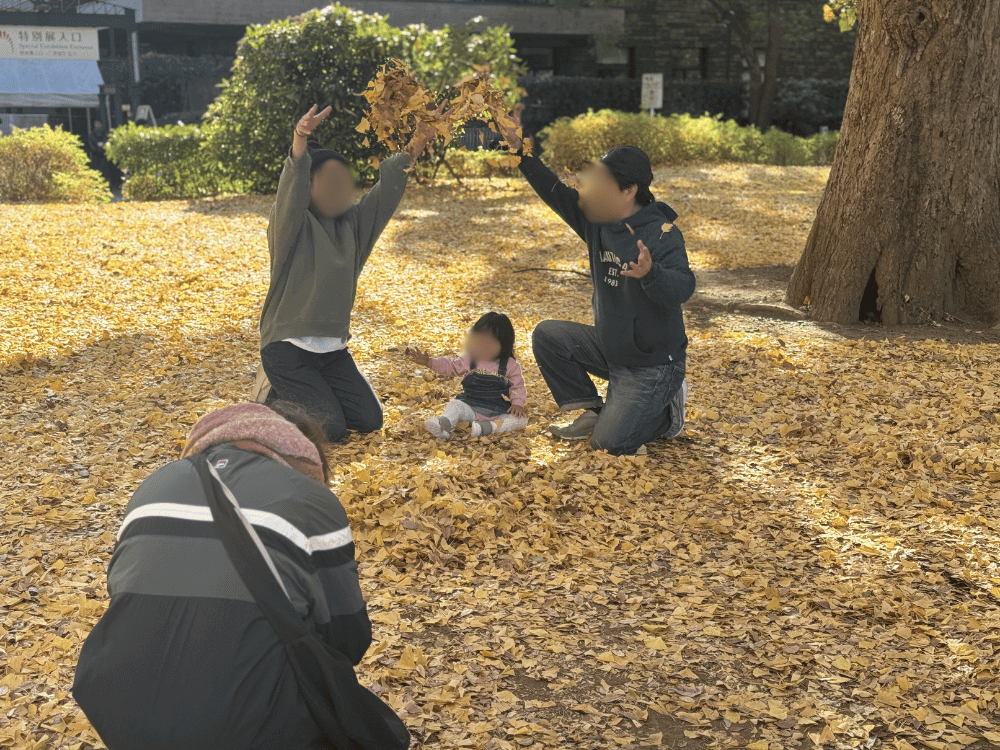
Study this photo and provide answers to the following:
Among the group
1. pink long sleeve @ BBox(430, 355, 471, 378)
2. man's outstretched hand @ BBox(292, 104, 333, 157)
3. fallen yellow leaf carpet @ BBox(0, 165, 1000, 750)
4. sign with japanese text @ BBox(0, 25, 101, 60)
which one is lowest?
fallen yellow leaf carpet @ BBox(0, 165, 1000, 750)

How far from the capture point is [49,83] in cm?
2136

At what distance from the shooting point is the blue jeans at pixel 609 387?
4.80 metres

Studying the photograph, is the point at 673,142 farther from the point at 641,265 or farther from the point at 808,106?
the point at 641,265

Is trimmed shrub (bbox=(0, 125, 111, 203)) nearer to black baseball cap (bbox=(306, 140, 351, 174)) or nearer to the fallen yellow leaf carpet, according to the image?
the fallen yellow leaf carpet

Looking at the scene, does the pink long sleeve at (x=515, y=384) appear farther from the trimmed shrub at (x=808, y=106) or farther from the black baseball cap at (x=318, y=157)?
the trimmed shrub at (x=808, y=106)

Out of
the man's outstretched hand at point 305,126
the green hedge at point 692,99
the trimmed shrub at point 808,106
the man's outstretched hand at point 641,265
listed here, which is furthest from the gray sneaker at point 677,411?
the trimmed shrub at point 808,106

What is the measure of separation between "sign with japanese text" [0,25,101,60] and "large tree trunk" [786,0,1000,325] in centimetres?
1961

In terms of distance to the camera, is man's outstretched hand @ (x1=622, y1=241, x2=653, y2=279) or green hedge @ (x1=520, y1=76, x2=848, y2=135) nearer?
man's outstretched hand @ (x1=622, y1=241, x2=653, y2=279)

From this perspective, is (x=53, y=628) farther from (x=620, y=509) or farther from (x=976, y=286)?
(x=976, y=286)

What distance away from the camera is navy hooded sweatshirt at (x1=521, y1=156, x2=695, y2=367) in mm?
4504

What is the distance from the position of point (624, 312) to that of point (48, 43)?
21.1 m

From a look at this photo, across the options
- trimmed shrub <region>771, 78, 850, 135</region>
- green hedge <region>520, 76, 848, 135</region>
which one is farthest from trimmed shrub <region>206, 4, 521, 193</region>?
trimmed shrub <region>771, 78, 850, 135</region>

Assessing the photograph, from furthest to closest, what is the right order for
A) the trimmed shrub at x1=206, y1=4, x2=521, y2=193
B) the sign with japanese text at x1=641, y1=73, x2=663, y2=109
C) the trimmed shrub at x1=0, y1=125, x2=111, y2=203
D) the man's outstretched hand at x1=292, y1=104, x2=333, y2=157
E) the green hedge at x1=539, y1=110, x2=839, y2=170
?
the sign with japanese text at x1=641, y1=73, x2=663, y2=109 < the green hedge at x1=539, y1=110, x2=839, y2=170 < the trimmed shrub at x1=0, y1=125, x2=111, y2=203 < the trimmed shrub at x1=206, y1=4, x2=521, y2=193 < the man's outstretched hand at x1=292, y1=104, x2=333, y2=157

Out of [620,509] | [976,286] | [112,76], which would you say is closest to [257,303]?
[620,509]
